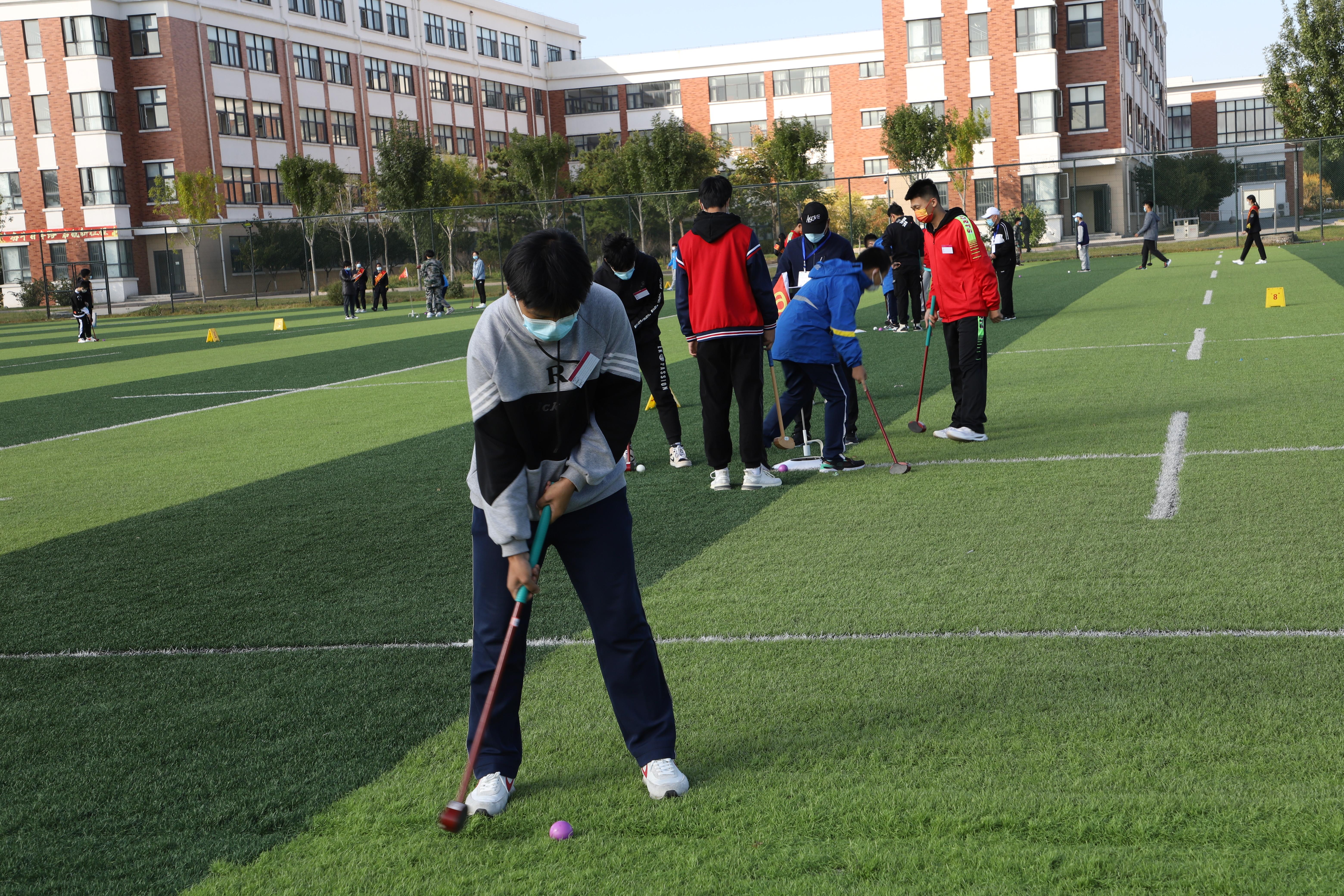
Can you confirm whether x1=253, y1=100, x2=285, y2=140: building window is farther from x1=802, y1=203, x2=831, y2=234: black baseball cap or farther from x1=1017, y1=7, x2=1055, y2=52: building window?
x1=802, y1=203, x2=831, y2=234: black baseball cap

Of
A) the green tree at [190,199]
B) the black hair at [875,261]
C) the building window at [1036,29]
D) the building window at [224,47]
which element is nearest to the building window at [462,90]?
the building window at [224,47]

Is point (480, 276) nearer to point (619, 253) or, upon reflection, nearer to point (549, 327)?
point (619, 253)

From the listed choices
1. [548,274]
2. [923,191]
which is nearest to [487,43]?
[923,191]

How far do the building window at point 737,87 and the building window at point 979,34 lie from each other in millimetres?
20457

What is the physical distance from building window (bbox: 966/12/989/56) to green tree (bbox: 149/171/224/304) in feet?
127

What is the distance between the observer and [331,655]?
551cm

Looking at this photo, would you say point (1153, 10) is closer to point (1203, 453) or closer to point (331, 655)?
point (1203, 453)

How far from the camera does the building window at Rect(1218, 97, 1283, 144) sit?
108 m

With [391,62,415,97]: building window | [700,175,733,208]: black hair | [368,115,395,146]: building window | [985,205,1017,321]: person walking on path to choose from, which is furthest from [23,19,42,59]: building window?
[700,175,733,208]: black hair

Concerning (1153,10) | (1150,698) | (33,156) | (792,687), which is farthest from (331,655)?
(1153,10)

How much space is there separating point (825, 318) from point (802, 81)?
3041 inches

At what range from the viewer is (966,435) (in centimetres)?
1006

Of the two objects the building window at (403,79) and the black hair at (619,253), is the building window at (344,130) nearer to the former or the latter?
the building window at (403,79)

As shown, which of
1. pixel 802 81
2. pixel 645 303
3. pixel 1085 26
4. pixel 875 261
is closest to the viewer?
pixel 875 261
